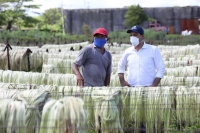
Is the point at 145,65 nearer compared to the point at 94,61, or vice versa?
the point at 145,65

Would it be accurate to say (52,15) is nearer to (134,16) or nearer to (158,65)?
(134,16)

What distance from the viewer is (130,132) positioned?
8.93 m

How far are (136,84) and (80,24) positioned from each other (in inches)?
1935

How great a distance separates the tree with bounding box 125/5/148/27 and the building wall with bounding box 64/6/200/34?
4.63 feet

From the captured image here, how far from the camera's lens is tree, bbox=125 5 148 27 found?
5484cm

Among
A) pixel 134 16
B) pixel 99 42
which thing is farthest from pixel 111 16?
pixel 99 42

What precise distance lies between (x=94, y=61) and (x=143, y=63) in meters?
0.80

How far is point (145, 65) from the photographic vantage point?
300 inches

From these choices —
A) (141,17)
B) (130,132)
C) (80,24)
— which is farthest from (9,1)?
(130,132)

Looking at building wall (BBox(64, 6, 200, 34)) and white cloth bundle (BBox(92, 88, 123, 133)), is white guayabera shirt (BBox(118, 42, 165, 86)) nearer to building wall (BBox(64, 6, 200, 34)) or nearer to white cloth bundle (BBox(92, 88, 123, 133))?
white cloth bundle (BBox(92, 88, 123, 133))

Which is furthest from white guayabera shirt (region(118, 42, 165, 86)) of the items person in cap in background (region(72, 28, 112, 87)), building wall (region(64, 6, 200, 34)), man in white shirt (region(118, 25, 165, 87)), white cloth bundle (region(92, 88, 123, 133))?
building wall (region(64, 6, 200, 34))

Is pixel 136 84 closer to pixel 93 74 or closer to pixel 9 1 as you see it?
pixel 93 74

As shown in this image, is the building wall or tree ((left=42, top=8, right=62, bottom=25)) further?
tree ((left=42, top=8, right=62, bottom=25))

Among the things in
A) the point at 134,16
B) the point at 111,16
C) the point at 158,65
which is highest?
the point at 111,16
